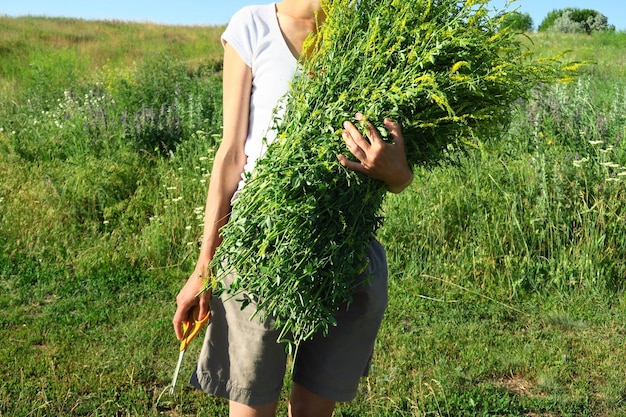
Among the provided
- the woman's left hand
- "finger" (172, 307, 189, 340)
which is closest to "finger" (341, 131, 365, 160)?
the woman's left hand

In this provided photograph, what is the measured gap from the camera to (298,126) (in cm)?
175

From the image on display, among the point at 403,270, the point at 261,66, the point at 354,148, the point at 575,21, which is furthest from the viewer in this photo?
the point at 575,21

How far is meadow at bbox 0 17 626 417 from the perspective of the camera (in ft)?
12.3

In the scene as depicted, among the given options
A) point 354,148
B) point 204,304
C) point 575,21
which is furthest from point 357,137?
point 575,21

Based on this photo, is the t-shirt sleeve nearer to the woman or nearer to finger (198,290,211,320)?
the woman

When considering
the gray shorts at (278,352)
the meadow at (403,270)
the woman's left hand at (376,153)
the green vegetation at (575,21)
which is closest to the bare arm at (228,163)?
the gray shorts at (278,352)

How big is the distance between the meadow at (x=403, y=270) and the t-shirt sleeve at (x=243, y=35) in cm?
214

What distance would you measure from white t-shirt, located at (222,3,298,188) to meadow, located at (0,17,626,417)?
1.98 metres

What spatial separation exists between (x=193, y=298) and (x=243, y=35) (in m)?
0.77

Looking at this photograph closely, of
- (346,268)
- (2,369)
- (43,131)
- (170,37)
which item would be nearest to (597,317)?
(346,268)

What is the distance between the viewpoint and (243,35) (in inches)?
76.0

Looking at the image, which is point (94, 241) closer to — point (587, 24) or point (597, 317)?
point (597, 317)

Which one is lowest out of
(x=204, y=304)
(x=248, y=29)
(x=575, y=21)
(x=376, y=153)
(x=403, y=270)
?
(x=204, y=304)

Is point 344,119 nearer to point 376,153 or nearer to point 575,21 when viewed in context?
point 376,153
